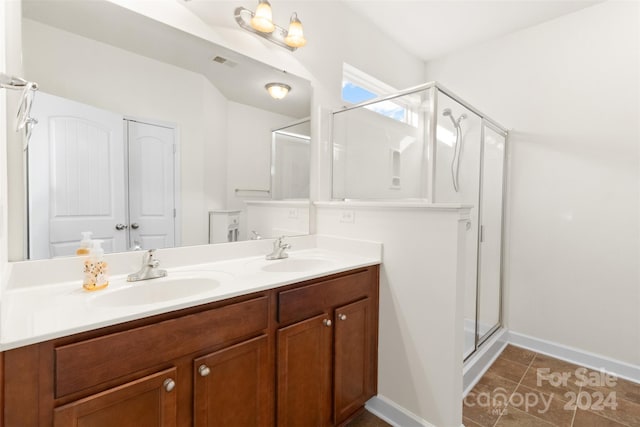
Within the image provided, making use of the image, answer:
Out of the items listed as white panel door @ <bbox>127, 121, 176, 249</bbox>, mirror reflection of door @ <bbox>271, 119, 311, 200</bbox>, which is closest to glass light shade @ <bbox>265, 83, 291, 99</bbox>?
mirror reflection of door @ <bbox>271, 119, 311, 200</bbox>

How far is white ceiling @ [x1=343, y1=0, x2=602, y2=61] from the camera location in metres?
2.16

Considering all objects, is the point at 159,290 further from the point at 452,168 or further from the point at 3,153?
the point at 452,168

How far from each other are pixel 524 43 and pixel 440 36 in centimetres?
67

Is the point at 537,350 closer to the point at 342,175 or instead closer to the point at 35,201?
the point at 342,175

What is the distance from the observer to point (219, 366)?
3.35 ft

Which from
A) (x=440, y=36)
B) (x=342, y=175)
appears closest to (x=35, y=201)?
(x=342, y=175)

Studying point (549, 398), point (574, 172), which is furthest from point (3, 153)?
A: point (574, 172)

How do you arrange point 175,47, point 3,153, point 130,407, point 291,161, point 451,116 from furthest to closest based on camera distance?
1. point 451,116
2. point 291,161
3. point 175,47
4. point 3,153
5. point 130,407

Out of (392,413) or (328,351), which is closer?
(328,351)

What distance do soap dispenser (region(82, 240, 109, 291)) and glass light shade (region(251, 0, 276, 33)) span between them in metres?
1.34

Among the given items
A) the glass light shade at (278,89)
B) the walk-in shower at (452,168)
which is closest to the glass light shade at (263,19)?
the glass light shade at (278,89)

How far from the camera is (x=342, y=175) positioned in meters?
2.17

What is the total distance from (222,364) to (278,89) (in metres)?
1.53

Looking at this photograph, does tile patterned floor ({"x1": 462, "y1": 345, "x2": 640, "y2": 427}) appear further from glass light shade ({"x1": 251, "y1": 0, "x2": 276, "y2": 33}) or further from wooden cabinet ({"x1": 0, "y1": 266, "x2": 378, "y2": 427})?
glass light shade ({"x1": 251, "y1": 0, "x2": 276, "y2": 33})
